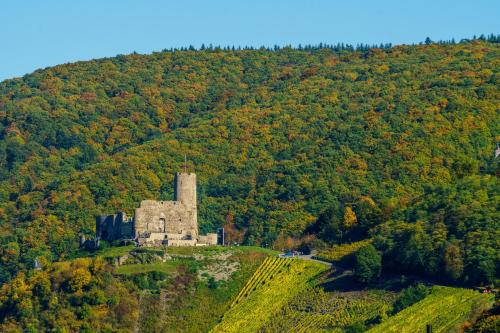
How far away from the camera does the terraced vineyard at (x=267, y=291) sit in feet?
296

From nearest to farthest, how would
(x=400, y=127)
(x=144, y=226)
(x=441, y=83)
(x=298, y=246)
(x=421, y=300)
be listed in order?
1. (x=421, y=300)
2. (x=144, y=226)
3. (x=298, y=246)
4. (x=400, y=127)
5. (x=441, y=83)

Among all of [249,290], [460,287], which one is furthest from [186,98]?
[460,287]

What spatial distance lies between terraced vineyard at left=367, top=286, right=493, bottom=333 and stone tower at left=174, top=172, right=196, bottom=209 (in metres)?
21.8

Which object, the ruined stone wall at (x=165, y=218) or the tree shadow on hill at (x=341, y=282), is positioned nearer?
the tree shadow on hill at (x=341, y=282)

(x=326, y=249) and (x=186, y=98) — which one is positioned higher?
(x=186, y=98)

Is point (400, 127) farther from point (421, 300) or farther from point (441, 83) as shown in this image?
point (421, 300)

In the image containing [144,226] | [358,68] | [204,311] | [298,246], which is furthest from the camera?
[358,68]

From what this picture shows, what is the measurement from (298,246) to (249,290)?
14.1 meters

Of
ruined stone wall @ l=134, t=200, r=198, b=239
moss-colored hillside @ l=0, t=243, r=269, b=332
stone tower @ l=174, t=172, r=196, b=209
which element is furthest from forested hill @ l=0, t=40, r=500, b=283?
moss-colored hillside @ l=0, t=243, r=269, b=332

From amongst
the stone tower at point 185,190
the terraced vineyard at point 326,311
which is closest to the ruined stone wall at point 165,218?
the stone tower at point 185,190

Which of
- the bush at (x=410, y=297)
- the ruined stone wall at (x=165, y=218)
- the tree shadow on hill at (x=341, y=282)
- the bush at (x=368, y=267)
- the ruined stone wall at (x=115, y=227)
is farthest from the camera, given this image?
the ruined stone wall at (x=115, y=227)

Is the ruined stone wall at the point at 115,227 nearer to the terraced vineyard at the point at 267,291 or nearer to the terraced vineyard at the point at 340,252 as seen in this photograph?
the terraced vineyard at the point at 267,291

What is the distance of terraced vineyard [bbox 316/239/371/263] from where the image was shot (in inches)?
3848

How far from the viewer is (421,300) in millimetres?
84938
